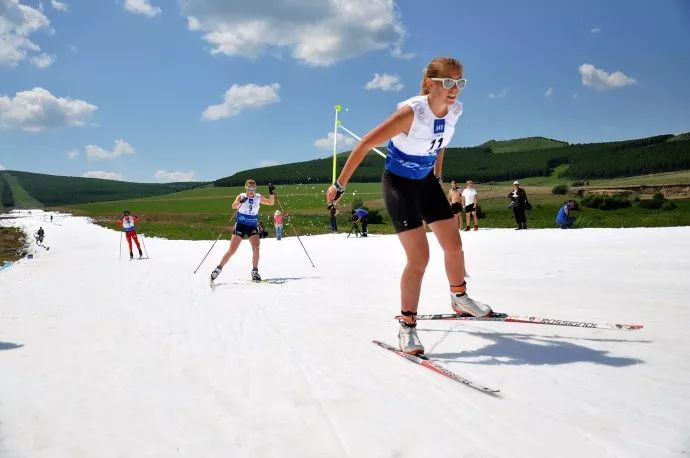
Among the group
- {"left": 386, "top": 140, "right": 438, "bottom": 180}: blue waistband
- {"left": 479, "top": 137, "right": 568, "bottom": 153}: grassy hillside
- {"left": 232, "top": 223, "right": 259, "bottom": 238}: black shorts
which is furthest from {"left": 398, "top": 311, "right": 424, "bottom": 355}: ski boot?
{"left": 479, "top": 137, "right": 568, "bottom": 153}: grassy hillside

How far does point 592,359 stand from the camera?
3.79 metres

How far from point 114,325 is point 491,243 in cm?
1227

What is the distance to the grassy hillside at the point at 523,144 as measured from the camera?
169m

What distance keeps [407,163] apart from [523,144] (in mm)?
189446

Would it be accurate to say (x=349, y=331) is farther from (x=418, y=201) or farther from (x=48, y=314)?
(x=48, y=314)

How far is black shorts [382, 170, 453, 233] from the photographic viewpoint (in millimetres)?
4199

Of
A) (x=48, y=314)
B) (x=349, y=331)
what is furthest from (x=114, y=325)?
(x=349, y=331)

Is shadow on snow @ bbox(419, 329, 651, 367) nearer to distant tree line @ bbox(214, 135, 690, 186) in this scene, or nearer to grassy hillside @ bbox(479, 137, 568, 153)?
distant tree line @ bbox(214, 135, 690, 186)

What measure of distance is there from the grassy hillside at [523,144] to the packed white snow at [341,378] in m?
172

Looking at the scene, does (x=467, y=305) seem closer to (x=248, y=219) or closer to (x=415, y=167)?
(x=415, y=167)

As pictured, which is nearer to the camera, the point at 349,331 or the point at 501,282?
the point at 349,331

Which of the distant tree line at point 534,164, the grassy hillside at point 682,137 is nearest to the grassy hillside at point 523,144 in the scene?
the distant tree line at point 534,164

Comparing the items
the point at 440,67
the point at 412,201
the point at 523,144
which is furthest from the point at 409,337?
the point at 523,144

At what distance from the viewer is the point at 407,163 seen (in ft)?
14.0
